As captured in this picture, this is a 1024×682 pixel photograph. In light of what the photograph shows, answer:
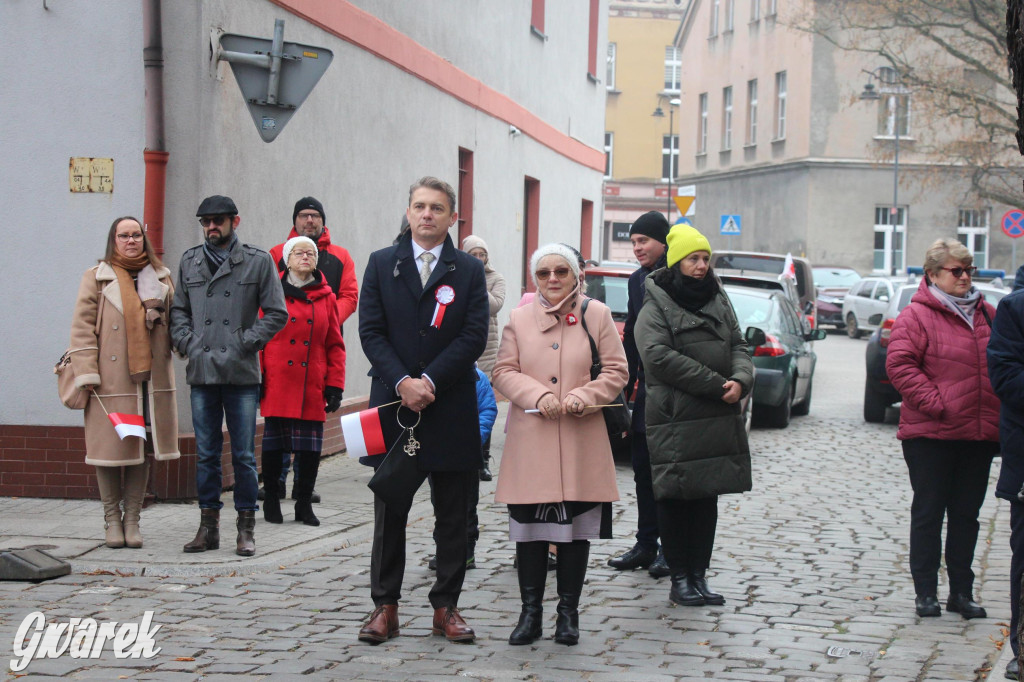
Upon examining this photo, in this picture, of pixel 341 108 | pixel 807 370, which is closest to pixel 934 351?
pixel 341 108

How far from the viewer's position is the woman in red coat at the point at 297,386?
8.25 meters

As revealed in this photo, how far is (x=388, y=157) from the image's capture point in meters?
12.8

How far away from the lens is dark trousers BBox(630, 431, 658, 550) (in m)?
7.21

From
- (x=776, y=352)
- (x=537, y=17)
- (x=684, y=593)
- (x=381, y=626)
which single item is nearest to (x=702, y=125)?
(x=537, y=17)

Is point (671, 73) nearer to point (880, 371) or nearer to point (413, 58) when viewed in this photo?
point (880, 371)

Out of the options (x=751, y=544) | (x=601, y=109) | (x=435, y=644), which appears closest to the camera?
(x=435, y=644)

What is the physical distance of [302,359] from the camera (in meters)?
8.33

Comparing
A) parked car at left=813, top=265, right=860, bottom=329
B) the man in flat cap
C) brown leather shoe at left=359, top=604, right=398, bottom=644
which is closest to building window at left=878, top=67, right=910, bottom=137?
parked car at left=813, top=265, right=860, bottom=329

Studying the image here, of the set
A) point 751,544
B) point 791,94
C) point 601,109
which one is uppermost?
point 791,94

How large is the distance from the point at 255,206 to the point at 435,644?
5.05 meters

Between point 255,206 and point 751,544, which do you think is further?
point 255,206

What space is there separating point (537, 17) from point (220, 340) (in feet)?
42.0

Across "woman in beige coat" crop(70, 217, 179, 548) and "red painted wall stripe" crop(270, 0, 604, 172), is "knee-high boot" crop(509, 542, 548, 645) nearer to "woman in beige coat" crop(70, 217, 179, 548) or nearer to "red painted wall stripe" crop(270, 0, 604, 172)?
"woman in beige coat" crop(70, 217, 179, 548)

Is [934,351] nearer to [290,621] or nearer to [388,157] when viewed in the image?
[290,621]
